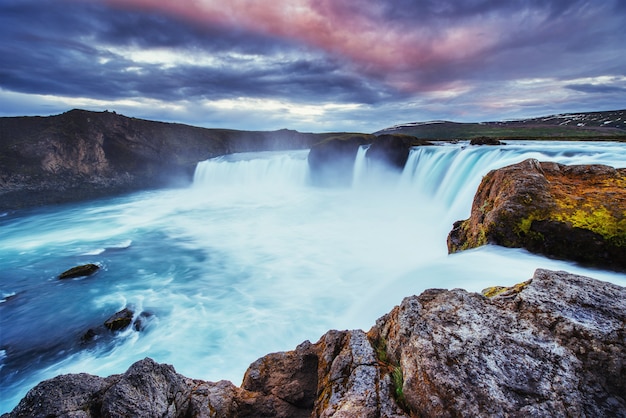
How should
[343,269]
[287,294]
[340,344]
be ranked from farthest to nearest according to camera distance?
1. [343,269]
2. [287,294]
3. [340,344]

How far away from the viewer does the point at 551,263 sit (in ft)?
21.9

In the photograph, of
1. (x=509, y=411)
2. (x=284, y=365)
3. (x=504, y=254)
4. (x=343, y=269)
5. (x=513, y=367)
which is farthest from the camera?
(x=343, y=269)

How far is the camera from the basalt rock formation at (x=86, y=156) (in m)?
37.9

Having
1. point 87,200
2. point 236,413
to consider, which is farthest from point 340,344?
point 87,200

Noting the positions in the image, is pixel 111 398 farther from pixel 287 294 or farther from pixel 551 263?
pixel 287 294

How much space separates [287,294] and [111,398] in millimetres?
9977

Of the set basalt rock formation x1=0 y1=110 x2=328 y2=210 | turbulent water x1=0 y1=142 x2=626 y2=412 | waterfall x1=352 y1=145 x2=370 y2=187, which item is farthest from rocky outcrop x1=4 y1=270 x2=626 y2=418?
basalt rock formation x1=0 y1=110 x2=328 y2=210

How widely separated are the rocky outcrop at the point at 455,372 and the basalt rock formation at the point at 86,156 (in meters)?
43.6

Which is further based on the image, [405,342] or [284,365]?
[284,365]

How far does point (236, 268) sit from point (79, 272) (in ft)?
25.8

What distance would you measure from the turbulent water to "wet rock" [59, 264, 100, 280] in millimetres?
487

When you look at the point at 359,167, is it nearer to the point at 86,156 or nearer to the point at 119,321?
the point at 119,321

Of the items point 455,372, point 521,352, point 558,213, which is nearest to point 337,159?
point 558,213

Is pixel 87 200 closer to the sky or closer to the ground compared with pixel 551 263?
closer to the ground
